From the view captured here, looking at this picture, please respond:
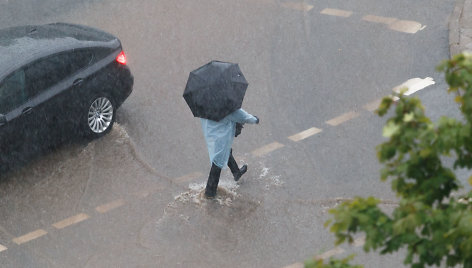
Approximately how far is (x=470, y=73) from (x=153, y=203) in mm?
6067

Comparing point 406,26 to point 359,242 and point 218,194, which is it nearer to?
point 218,194

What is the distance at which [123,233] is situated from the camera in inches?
377

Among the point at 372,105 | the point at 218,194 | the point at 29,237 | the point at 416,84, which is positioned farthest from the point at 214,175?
the point at 416,84

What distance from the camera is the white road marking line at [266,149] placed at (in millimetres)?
10758

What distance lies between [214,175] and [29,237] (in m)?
2.37

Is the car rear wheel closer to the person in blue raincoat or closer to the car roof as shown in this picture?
the car roof

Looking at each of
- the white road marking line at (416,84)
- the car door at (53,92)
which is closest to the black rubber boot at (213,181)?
the car door at (53,92)

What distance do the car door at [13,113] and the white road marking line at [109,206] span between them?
1.37 meters

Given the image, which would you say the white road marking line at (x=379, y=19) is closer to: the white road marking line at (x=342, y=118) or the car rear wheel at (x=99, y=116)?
the white road marking line at (x=342, y=118)

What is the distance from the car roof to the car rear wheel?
78 centimetres

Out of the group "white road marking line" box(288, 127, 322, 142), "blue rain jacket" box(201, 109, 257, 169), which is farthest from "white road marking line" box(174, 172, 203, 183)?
"white road marking line" box(288, 127, 322, 142)

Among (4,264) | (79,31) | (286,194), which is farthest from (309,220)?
(79,31)

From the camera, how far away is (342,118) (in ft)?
36.8

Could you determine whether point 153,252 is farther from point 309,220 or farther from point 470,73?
point 470,73
